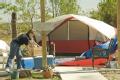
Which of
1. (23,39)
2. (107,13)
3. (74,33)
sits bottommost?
(74,33)

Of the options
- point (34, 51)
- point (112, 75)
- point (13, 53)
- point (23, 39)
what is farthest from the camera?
point (34, 51)

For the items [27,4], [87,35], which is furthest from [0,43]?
[27,4]

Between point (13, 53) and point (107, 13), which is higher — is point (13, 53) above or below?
below

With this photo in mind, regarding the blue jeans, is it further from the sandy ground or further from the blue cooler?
the sandy ground

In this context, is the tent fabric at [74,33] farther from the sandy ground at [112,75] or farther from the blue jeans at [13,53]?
the sandy ground at [112,75]

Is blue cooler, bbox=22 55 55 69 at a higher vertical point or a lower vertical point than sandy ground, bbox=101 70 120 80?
higher

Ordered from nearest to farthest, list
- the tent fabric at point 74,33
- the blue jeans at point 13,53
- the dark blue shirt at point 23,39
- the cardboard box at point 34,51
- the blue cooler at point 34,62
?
the dark blue shirt at point 23,39, the blue jeans at point 13,53, the blue cooler at point 34,62, the cardboard box at point 34,51, the tent fabric at point 74,33

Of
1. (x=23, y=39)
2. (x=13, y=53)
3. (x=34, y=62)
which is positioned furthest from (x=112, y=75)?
(x=13, y=53)

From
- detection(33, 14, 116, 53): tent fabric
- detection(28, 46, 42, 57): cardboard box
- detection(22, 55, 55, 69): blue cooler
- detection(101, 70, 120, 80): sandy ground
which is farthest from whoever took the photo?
detection(33, 14, 116, 53): tent fabric

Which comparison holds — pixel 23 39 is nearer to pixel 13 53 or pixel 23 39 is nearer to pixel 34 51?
pixel 13 53

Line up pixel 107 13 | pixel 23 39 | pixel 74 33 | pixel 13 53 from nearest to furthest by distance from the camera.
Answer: pixel 23 39 → pixel 13 53 → pixel 74 33 → pixel 107 13

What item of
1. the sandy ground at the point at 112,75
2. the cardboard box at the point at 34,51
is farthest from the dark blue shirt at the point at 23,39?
the sandy ground at the point at 112,75

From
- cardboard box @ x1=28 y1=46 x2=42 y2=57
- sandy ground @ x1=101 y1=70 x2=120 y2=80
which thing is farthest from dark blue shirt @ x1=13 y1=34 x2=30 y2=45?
sandy ground @ x1=101 y1=70 x2=120 y2=80

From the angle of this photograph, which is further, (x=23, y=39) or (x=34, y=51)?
(x=34, y=51)
